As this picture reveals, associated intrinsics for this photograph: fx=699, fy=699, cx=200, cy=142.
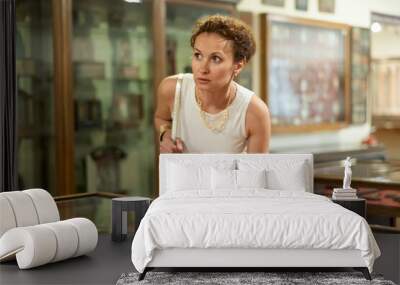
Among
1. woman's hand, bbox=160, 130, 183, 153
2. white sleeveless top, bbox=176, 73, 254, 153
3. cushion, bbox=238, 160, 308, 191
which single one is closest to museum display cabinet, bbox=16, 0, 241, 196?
woman's hand, bbox=160, 130, 183, 153

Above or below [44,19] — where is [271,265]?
below

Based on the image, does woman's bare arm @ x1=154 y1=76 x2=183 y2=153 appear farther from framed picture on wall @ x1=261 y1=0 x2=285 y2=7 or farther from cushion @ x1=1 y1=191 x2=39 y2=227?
framed picture on wall @ x1=261 y1=0 x2=285 y2=7

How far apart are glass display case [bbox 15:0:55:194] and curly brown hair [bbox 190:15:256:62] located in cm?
138

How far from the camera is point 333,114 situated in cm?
851

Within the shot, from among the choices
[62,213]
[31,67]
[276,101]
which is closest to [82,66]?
[31,67]

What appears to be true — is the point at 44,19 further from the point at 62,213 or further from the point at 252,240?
the point at 252,240

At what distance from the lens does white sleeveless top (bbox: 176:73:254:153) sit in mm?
5543

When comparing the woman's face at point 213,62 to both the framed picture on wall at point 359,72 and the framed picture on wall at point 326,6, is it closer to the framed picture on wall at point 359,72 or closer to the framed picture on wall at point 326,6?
the framed picture on wall at point 326,6

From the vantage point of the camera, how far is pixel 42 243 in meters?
4.22

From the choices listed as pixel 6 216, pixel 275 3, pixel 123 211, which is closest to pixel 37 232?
pixel 6 216

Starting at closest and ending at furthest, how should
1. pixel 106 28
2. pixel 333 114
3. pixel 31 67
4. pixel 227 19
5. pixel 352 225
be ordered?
pixel 352 225 < pixel 227 19 < pixel 31 67 < pixel 106 28 < pixel 333 114

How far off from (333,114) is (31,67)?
13.0 feet

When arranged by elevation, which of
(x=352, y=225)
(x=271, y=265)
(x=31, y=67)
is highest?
(x=31, y=67)

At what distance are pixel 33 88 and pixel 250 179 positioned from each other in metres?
2.22
